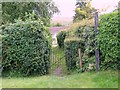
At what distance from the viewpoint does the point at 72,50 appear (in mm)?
9039

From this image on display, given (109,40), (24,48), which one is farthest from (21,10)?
(109,40)

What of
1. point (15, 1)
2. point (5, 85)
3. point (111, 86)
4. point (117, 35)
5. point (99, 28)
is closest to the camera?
point (111, 86)

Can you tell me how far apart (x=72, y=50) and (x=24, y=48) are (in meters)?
2.02

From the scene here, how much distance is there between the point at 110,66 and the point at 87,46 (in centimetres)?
131

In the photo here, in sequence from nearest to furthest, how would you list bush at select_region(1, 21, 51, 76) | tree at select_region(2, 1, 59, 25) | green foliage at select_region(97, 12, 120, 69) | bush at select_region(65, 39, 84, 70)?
green foliage at select_region(97, 12, 120, 69) < bush at select_region(1, 21, 51, 76) < bush at select_region(65, 39, 84, 70) < tree at select_region(2, 1, 59, 25)

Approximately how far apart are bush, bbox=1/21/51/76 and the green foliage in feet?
7.67

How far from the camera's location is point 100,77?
21.7ft

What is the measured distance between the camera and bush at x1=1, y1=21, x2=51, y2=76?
27.4ft

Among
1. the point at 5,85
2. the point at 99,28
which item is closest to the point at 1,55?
the point at 5,85

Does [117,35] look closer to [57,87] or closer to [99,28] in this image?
[99,28]

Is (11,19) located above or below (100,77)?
above

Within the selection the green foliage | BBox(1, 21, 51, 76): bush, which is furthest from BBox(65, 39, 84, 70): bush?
the green foliage

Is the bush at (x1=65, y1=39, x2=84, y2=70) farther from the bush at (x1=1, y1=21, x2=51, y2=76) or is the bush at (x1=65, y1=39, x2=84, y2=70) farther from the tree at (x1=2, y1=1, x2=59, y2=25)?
the tree at (x1=2, y1=1, x2=59, y2=25)

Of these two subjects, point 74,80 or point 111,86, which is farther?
point 74,80
